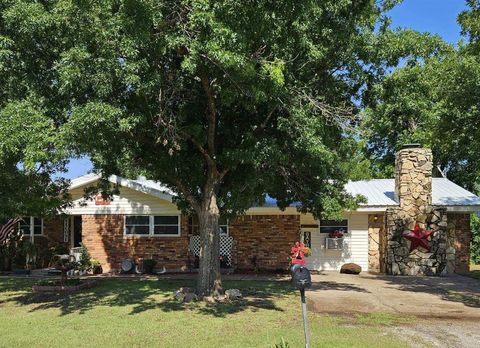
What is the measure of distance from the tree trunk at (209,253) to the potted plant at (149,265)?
7612 millimetres

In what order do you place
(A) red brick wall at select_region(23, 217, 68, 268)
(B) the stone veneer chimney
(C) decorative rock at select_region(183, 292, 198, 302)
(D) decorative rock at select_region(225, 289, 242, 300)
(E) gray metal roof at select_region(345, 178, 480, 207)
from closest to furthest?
(C) decorative rock at select_region(183, 292, 198, 302) < (D) decorative rock at select_region(225, 289, 242, 300) < (B) the stone veneer chimney < (E) gray metal roof at select_region(345, 178, 480, 207) < (A) red brick wall at select_region(23, 217, 68, 268)

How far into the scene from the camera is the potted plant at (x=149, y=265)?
65.0 ft

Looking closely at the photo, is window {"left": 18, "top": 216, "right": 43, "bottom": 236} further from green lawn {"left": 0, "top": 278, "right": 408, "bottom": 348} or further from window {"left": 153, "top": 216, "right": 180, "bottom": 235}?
green lawn {"left": 0, "top": 278, "right": 408, "bottom": 348}

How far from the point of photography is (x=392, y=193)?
21.7m

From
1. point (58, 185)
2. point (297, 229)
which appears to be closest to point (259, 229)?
point (297, 229)

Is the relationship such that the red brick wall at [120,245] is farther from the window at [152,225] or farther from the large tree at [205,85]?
the large tree at [205,85]

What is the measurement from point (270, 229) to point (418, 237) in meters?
5.57

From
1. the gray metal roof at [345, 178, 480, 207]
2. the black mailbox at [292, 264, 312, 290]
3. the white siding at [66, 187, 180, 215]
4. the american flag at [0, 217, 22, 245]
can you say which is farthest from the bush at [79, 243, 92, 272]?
the black mailbox at [292, 264, 312, 290]

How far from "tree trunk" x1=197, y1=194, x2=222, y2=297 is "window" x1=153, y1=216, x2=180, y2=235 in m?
8.05

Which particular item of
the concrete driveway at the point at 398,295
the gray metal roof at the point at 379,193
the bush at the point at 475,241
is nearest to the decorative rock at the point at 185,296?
the concrete driveway at the point at 398,295

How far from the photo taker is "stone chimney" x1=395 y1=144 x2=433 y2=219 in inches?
763

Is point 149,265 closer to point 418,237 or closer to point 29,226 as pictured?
point 29,226

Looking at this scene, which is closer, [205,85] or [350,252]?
[205,85]

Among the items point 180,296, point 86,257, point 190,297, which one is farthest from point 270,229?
point 190,297
